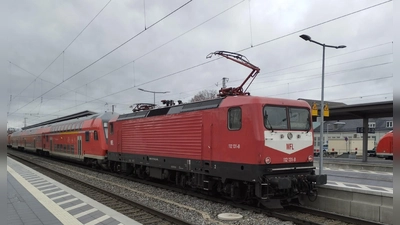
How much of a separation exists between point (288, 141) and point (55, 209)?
6.65m

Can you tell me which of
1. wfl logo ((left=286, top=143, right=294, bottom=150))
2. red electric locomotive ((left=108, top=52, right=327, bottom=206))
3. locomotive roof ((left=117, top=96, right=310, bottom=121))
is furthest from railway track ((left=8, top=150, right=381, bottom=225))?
locomotive roof ((left=117, top=96, right=310, bottom=121))

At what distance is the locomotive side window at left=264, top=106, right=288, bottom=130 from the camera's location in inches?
373

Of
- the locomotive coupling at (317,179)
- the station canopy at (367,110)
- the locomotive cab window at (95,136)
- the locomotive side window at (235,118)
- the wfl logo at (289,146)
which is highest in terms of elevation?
the station canopy at (367,110)

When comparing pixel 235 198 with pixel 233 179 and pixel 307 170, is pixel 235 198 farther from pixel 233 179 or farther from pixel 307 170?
pixel 307 170

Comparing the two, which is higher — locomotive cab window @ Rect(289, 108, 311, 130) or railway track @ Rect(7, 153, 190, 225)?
locomotive cab window @ Rect(289, 108, 311, 130)

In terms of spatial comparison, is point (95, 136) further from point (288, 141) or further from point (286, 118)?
point (288, 141)

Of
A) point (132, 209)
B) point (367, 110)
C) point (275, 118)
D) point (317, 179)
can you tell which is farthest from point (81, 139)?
point (367, 110)

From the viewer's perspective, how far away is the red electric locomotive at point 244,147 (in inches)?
362

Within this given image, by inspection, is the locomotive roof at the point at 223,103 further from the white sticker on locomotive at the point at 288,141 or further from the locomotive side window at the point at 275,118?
the white sticker on locomotive at the point at 288,141

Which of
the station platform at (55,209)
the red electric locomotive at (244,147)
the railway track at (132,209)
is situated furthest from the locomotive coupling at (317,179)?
the station platform at (55,209)

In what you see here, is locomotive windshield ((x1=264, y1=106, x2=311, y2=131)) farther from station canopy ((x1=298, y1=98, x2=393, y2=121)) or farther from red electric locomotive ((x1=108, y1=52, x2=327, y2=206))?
station canopy ((x1=298, y1=98, x2=393, y2=121))

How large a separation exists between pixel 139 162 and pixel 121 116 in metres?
3.48

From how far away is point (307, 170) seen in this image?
10.1 meters

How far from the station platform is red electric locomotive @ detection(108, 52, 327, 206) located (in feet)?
11.6
